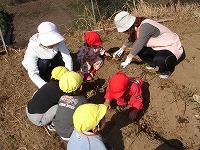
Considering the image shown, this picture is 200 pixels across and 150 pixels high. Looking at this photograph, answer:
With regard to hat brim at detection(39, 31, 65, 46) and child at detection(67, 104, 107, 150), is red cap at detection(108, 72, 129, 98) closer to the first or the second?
child at detection(67, 104, 107, 150)

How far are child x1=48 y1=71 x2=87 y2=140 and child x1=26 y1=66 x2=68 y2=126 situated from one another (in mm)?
180

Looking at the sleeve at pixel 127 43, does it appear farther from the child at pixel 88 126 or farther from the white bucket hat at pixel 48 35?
the child at pixel 88 126

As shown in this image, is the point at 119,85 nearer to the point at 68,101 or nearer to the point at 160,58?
the point at 68,101

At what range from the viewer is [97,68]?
16.9ft

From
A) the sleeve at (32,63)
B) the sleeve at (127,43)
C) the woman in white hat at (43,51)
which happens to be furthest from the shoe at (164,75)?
the sleeve at (32,63)

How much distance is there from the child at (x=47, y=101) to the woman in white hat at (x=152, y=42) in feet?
3.95

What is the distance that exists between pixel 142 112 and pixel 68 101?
1211 millimetres

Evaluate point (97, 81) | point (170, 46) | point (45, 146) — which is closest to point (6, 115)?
point (45, 146)

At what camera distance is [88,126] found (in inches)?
118

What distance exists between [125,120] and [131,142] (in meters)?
0.39

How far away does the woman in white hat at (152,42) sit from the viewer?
449cm

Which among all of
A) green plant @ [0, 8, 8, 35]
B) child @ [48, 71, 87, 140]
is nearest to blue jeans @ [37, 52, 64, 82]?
child @ [48, 71, 87, 140]

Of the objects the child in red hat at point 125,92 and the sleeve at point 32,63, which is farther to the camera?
the sleeve at point 32,63

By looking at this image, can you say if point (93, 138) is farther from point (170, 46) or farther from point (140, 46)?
point (170, 46)
